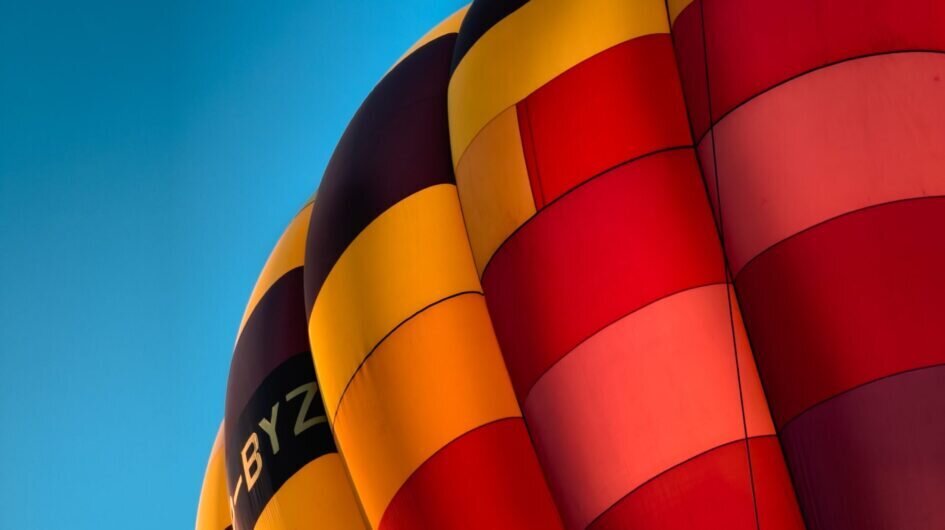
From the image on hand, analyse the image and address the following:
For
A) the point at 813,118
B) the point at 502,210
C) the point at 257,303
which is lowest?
the point at 813,118

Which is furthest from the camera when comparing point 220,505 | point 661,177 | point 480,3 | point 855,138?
point 220,505

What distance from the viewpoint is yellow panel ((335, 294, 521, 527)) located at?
106 inches

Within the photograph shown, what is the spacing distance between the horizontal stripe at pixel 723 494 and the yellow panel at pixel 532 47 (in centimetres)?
80

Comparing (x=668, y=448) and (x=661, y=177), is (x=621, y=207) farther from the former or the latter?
(x=668, y=448)

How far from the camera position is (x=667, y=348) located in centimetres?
245

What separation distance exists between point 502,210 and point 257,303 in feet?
3.63

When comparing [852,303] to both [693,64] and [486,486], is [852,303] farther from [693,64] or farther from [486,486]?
[486,486]

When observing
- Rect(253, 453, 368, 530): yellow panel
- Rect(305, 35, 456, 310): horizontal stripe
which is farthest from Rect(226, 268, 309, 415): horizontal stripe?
Rect(253, 453, 368, 530): yellow panel

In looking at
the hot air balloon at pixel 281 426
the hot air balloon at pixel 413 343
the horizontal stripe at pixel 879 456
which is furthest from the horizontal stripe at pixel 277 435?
the horizontal stripe at pixel 879 456

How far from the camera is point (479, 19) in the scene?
2.99 metres

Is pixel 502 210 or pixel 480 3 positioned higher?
pixel 480 3

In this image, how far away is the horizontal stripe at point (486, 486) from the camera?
8.61ft

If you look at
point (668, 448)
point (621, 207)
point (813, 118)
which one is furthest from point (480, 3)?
point (668, 448)

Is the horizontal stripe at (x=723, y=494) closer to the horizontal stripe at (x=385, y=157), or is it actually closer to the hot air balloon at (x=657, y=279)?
the hot air balloon at (x=657, y=279)
